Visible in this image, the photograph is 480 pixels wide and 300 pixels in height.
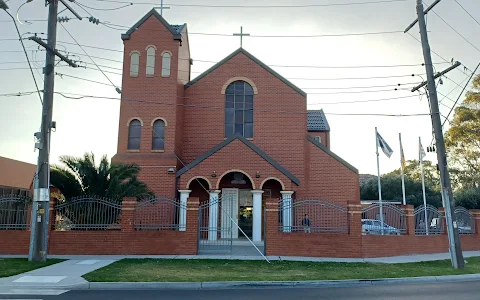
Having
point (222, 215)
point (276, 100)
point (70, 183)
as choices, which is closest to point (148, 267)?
point (70, 183)

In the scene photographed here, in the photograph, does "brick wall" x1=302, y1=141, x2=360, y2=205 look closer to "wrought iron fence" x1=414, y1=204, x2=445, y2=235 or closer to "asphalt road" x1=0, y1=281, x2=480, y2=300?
"wrought iron fence" x1=414, y1=204, x2=445, y2=235

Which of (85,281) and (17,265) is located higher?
(17,265)

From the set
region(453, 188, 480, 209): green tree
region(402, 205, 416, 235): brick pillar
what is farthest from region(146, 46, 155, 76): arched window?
region(453, 188, 480, 209): green tree

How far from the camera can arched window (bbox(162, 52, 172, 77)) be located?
24688 millimetres

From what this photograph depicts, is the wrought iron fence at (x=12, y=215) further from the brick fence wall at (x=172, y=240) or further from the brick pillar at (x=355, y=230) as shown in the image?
the brick pillar at (x=355, y=230)

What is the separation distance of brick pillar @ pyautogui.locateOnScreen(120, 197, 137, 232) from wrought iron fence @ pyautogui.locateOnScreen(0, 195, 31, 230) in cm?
377

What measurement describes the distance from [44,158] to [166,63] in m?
11.2

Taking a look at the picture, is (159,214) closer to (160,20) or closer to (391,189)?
(160,20)

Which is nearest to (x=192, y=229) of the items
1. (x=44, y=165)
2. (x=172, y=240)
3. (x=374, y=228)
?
(x=172, y=240)

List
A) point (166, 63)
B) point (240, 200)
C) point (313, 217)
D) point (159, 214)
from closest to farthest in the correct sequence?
1. point (159, 214)
2. point (313, 217)
3. point (240, 200)
4. point (166, 63)

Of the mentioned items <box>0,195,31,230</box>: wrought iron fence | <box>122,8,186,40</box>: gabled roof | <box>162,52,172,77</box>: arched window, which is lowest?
<box>0,195,31,230</box>: wrought iron fence

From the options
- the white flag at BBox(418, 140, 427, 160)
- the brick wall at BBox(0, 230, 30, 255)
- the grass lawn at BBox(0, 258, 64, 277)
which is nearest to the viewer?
the grass lawn at BBox(0, 258, 64, 277)

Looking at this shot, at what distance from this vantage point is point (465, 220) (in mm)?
21594

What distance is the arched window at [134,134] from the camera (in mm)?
24406
